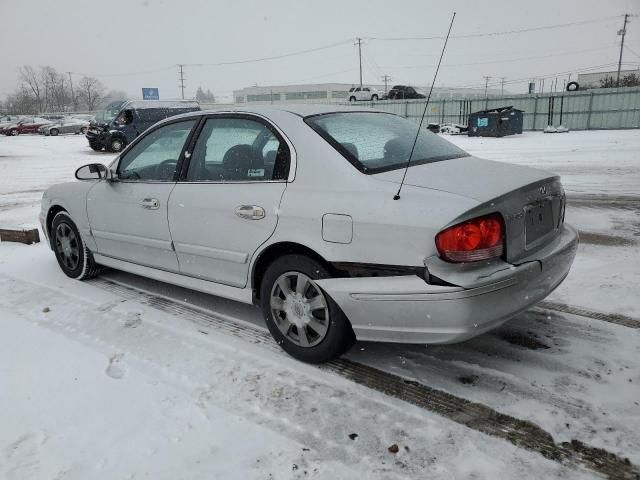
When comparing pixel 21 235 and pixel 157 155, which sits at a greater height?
pixel 157 155

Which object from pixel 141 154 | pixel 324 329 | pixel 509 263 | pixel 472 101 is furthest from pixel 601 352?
pixel 472 101

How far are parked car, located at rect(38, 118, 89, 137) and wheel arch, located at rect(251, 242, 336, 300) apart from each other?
1548 inches

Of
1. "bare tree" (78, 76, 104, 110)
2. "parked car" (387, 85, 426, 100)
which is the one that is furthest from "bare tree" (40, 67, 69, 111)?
"parked car" (387, 85, 426, 100)

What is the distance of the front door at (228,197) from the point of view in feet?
10.4

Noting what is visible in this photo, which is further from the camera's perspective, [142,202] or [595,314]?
[142,202]

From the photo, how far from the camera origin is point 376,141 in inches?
129

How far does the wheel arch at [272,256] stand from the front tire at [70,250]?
2225 millimetres

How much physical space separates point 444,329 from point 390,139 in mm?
1385

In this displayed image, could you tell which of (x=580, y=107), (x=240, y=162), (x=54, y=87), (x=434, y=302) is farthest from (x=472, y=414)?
(x=54, y=87)

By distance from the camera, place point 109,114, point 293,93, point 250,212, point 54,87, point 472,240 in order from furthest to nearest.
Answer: point 54,87, point 293,93, point 109,114, point 250,212, point 472,240

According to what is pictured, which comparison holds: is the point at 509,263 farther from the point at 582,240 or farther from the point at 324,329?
the point at 582,240

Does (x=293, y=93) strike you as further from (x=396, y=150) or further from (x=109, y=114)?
(x=396, y=150)

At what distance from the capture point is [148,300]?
169 inches

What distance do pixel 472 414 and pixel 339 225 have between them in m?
1.19
